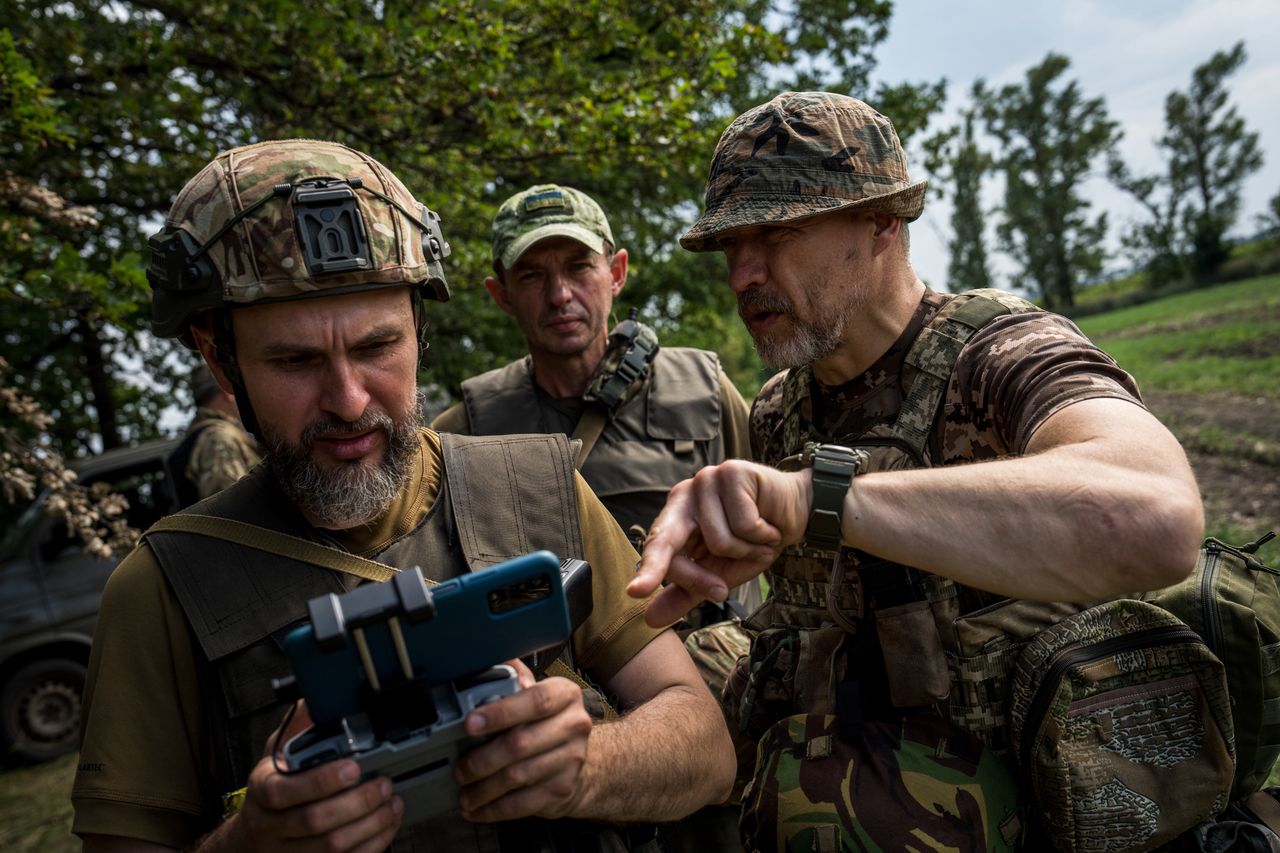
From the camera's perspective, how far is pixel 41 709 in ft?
22.2

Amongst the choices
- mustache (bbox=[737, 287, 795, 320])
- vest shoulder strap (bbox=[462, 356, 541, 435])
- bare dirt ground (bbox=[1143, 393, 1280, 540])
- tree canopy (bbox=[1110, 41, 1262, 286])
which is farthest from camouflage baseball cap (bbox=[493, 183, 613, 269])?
tree canopy (bbox=[1110, 41, 1262, 286])

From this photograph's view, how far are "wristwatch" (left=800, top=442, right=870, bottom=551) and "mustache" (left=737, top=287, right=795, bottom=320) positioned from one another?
81 cm

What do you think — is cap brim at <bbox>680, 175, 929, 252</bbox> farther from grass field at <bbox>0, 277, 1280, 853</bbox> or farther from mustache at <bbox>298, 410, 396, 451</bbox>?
grass field at <bbox>0, 277, 1280, 853</bbox>

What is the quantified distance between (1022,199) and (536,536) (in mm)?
58636

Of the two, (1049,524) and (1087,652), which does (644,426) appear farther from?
(1049,524)

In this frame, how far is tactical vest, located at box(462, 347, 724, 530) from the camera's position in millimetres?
3508

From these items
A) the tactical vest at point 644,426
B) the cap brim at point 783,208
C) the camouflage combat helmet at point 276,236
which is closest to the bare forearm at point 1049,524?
the cap brim at point 783,208

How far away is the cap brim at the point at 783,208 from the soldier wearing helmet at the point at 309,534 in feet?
2.42

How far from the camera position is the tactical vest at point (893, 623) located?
1.91 m

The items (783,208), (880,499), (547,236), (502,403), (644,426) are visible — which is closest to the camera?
(880,499)

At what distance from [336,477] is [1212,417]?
41.4ft

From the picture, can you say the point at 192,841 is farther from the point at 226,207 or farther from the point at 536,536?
the point at 226,207

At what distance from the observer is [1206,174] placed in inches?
1895

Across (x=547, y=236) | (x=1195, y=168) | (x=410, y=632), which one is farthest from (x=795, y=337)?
(x=1195, y=168)
